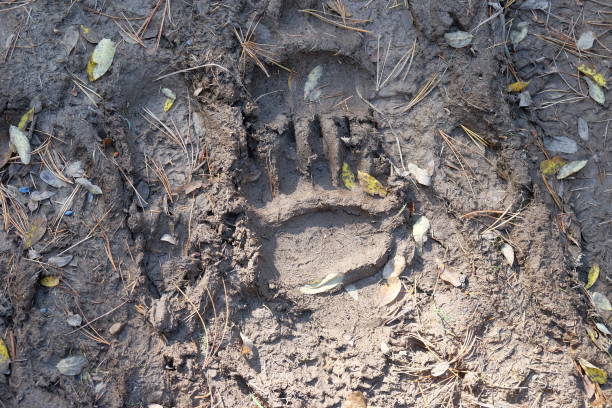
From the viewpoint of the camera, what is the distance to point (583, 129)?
2.17 meters

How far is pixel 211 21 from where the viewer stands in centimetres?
203

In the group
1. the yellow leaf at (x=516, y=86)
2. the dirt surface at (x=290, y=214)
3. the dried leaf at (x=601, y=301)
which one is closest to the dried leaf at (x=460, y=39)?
the dirt surface at (x=290, y=214)

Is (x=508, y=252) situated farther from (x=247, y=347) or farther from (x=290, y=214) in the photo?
(x=247, y=347)

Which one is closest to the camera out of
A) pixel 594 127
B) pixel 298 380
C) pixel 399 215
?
pixel 298 380

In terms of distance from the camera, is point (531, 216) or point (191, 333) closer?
point (191, 333)

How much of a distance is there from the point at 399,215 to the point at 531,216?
0.45 metres

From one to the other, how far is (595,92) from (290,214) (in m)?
1.21

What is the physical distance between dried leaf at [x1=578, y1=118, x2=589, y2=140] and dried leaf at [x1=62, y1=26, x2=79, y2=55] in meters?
1.79

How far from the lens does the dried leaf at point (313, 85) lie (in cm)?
210

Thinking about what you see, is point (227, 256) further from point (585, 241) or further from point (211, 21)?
point (585, 241)

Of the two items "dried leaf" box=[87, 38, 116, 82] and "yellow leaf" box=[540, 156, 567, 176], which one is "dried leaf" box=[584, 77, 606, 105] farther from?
"dried leaf" box=[87, 38, 116, 82]

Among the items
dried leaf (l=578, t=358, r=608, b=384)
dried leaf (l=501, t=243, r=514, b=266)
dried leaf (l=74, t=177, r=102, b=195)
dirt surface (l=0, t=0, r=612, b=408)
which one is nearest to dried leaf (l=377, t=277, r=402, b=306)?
dirt surface (l=0, t=0, r=612, b=408)

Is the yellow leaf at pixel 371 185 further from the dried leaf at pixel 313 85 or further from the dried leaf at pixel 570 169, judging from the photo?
the dried leaf at pixel 570 169

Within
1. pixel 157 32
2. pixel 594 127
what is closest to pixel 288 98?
pixel 157 32
